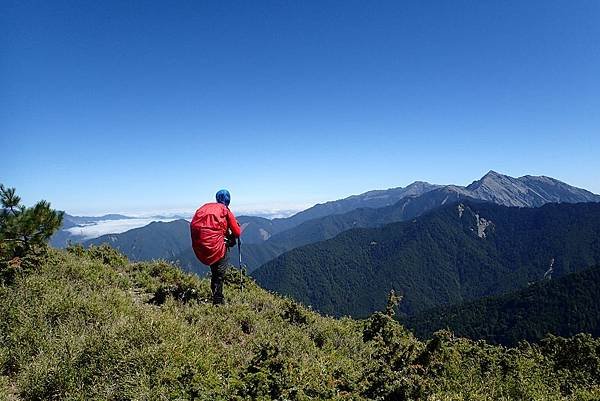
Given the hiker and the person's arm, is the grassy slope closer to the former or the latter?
the hiker

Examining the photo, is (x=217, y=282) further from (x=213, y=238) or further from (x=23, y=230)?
(x=23, y=230)

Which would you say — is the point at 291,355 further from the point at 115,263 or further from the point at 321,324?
the point at 115,263

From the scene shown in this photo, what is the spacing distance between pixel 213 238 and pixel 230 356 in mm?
4072

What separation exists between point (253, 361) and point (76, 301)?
13.6ft

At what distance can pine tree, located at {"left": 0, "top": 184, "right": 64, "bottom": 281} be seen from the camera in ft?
33.5

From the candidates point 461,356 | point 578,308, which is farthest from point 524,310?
point 461,356

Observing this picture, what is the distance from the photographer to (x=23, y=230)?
10.9 meters

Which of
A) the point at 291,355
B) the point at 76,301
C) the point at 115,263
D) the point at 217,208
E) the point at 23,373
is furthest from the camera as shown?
the point at 115,263

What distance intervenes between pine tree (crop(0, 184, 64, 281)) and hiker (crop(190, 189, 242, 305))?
4692 mm

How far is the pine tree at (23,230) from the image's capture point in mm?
10211

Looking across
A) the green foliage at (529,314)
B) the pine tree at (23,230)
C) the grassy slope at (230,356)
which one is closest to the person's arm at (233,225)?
the grassy slope at (230,356)

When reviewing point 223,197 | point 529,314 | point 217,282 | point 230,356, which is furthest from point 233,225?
point 529,314

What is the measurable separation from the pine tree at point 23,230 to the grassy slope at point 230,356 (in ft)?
2.74

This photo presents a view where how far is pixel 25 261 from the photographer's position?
33.1 ft
